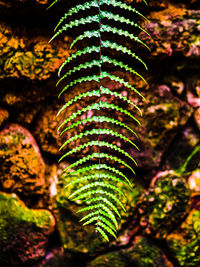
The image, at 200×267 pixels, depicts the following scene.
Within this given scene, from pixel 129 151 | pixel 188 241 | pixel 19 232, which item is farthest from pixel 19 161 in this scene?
pixel 188 241

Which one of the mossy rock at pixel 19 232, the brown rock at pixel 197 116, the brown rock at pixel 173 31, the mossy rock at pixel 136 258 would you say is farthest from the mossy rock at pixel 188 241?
the brown rock at pixel 173 31

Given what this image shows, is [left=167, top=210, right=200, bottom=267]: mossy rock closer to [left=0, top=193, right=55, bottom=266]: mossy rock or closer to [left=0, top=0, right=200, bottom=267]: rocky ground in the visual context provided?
[left=0, top=0, right=200, bottom=267]: rocky ground

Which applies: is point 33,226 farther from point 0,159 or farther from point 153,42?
point 153,42

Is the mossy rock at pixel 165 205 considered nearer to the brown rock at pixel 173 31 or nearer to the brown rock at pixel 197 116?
the brown rock at pixel 197 116

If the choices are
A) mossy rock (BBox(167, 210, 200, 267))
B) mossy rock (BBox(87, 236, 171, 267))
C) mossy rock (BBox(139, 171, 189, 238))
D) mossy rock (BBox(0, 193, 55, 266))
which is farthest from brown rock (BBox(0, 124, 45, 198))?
mossy rock (BBox(167, 210, 200, 267))

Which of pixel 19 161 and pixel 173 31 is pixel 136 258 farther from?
pixel 173 31

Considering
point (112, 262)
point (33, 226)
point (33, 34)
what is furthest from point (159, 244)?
point (33, 34)

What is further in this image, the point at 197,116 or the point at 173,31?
the point at 197,116
